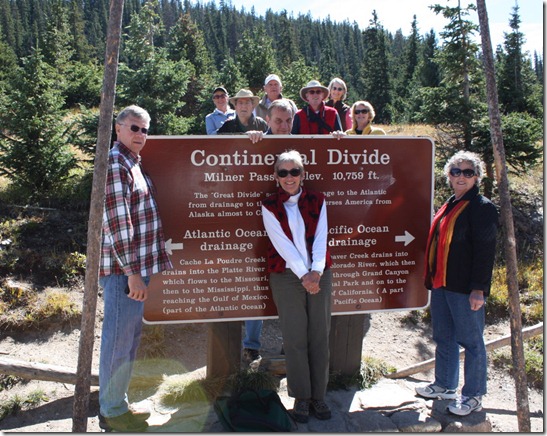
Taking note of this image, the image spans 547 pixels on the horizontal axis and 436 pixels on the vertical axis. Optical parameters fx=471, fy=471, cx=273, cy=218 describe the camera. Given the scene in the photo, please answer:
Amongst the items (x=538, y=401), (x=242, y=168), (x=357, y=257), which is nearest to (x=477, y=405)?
(x=357, y=257)

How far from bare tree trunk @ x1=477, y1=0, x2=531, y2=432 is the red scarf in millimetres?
378

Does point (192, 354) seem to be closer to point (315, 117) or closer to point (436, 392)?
point (436, 392)

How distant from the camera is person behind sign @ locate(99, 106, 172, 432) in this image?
10.1 feet

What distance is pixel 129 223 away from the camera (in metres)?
3.08

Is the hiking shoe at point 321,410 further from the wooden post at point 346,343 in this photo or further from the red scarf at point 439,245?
the red scarf at point 439,245

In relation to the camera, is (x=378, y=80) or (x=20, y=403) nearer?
(x=20, y=403)

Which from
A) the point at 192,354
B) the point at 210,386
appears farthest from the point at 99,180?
the point at 192,354

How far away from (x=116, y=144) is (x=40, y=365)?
2.44 metres

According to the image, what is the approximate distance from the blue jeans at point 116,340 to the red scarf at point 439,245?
2275 mm

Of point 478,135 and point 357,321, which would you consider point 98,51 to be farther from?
point 357,321

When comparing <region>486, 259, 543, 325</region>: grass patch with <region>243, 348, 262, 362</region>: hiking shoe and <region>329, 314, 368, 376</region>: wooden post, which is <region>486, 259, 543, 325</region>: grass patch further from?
<region>243, 348, 262, 362</region>: hiking shoe

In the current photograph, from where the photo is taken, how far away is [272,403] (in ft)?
11.7

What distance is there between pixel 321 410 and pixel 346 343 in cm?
81

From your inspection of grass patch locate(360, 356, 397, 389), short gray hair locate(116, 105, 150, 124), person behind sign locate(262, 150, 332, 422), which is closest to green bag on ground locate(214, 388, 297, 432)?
person behind sign locate(262, 150, 332, 422)
